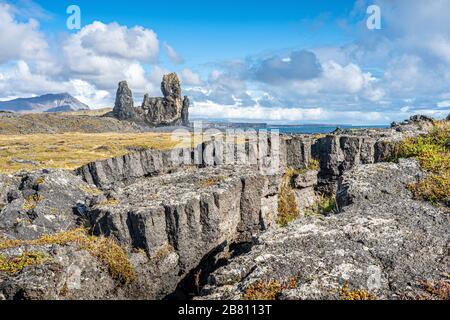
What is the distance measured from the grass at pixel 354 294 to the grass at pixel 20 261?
28.8 ft

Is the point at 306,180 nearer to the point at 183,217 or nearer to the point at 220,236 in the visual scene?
the point at 220,236

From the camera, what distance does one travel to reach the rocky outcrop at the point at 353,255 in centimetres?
985

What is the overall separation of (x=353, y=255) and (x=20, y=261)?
10.1 metres

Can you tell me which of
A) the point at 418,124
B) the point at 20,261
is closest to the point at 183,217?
the point at 20,261

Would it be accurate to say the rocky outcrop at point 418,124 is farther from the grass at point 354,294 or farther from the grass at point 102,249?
the grass at point 102,249

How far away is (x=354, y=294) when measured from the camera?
9359 mm

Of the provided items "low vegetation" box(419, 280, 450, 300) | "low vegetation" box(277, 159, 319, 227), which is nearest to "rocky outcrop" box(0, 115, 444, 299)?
"low vegetation" box(419, 280, 450, 300)

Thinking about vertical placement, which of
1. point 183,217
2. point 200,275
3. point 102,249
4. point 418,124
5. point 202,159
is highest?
point 418,124

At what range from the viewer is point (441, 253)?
11273 millimetres

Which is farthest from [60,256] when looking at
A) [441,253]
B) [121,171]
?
[121,171]

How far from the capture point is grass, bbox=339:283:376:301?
30.3 feet

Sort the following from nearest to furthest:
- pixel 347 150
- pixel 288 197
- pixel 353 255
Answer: pixel 353 255, pixel 288 197, pixel 347 150

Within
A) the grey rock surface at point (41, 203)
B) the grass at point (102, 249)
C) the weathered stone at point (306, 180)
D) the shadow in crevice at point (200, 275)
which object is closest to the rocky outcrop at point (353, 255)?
the shadow in crevice at point (200, 275)

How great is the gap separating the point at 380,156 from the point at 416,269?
56.3 ft
